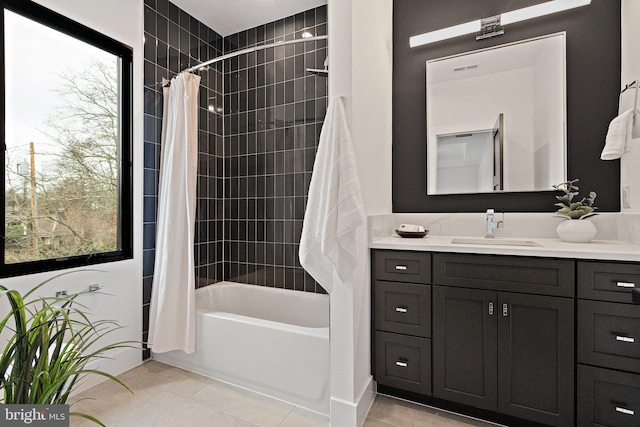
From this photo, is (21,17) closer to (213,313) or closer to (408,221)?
(213,313)

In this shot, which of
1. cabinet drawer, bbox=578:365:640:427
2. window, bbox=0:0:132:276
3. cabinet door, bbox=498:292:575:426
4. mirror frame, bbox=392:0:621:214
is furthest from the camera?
mirror frame, bbox=392:0:621:214

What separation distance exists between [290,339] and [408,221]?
1207 millimetres

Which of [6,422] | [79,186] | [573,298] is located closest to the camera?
[6,422]

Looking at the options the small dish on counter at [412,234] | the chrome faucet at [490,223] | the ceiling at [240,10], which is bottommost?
the small dish on counter at [412,234]

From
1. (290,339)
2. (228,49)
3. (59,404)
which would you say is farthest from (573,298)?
(228,49)

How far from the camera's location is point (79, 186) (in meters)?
2.14

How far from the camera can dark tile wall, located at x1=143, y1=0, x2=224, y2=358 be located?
250 cm

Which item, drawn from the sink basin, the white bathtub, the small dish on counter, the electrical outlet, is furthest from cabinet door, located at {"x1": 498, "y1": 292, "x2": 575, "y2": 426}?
the white bathtub

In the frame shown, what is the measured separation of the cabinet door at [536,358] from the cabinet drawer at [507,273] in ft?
0.15

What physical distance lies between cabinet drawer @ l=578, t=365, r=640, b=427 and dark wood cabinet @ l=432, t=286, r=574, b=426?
5cm

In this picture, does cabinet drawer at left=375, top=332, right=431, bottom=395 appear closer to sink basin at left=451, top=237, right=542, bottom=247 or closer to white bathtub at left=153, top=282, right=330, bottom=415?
white bathtub at left=153, top=282, right=330, bottom=415

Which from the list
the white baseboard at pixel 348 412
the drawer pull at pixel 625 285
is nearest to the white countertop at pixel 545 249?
the drawer pull at pixel 625 285

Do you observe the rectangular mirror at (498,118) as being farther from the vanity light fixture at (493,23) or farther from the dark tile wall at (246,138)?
the dark tile wall at (246,138)

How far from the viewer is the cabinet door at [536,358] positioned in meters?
1.54
